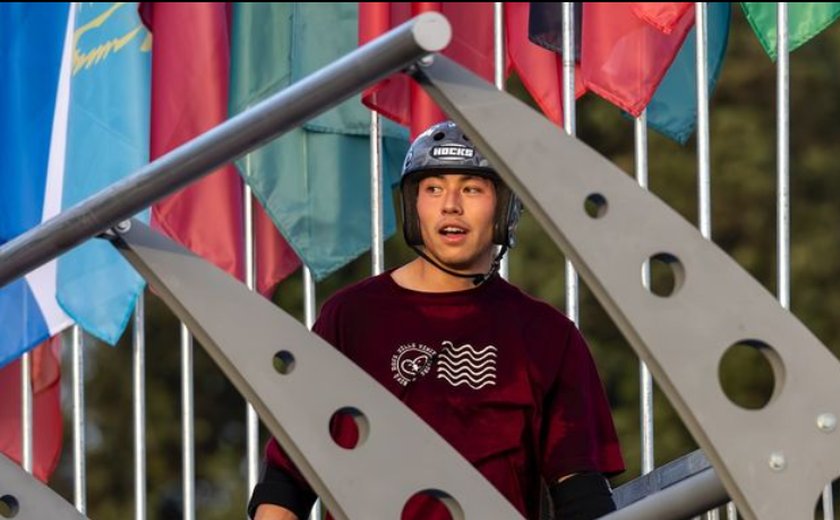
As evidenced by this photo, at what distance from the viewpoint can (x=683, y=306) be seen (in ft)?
12.6

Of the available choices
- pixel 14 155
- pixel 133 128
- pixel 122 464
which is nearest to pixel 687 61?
pixel 133 128

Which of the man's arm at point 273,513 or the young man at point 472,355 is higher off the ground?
the young man at point 472,355

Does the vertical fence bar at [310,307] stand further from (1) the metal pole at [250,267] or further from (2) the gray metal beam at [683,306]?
(2) the gray metal beam at [683,306]

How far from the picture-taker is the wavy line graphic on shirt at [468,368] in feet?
15.8

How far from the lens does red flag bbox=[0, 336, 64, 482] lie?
8570 mm

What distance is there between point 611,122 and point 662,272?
2.46 meters

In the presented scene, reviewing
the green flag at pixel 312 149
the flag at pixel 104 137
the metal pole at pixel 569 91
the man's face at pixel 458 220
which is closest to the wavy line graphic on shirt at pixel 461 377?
the man's face at pixel 458 220

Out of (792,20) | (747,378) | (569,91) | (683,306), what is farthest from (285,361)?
(747,378)

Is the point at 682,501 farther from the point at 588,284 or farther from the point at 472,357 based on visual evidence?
the point at 472,357

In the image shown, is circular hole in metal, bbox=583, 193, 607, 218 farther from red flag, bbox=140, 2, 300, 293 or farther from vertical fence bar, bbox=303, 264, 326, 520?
red flag, bbox=140, 2, 300, 293

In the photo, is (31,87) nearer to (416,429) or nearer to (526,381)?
(526,381)

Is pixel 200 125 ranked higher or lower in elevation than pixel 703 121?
higher

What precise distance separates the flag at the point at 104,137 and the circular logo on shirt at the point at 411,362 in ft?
11.3

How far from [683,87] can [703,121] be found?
3.11 ft
